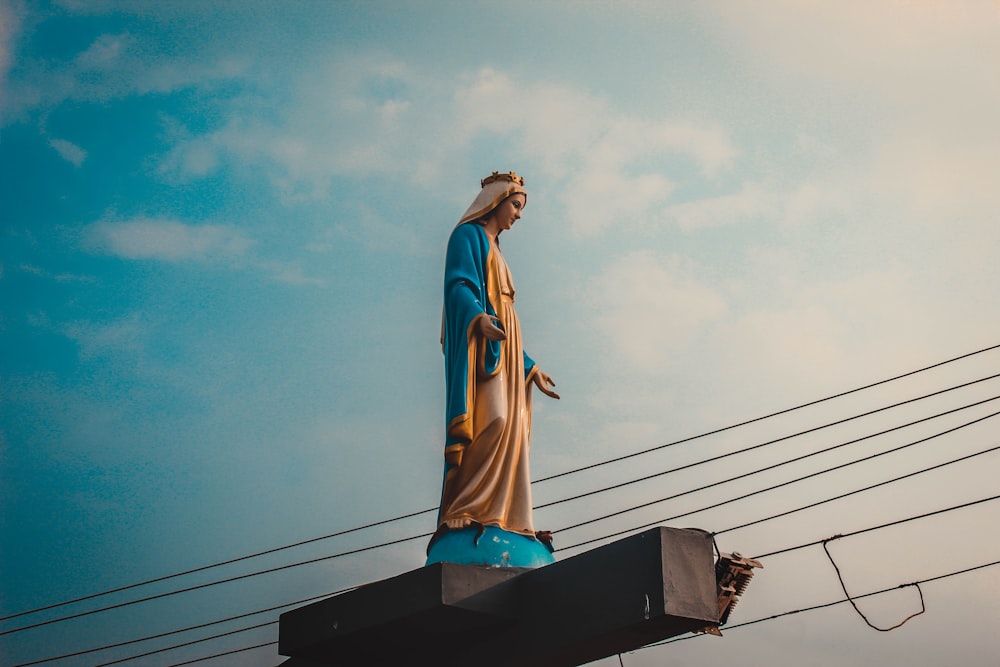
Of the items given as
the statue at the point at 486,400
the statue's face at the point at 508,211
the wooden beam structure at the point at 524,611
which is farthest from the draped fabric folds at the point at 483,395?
the wooden beam structure at the point at 524,611

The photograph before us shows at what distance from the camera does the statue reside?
392 inches

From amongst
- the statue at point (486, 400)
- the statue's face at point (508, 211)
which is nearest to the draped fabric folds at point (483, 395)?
the statue at point (486, 400)

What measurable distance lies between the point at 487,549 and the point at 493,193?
10.5 feet

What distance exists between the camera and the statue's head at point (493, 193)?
11.3 meters

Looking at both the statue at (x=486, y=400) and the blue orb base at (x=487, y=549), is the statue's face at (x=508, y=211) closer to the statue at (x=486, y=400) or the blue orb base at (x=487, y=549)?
the statue at (x=486, y=400)

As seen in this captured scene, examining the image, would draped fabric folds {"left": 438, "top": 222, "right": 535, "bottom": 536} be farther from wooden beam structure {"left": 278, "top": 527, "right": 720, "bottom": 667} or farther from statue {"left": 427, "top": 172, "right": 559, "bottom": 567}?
wooden beam structure {"left": 278, "top": 527, "right": 720, "bottom": 667}

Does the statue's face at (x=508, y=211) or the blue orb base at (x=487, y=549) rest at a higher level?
the statue's face at (x=508, y=211)

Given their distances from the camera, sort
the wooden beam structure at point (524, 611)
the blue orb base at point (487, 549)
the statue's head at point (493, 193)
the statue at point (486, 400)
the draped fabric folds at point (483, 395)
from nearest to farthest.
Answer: the wooden beam structure at point (524, 611) → the blue orb base at point (487, 549) → the statue at point (486, 400) → the draped fabric folds at point (483, 395) → the statue's head at point (493, 193)

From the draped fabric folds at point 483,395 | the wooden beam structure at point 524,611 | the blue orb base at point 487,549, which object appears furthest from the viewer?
the draped fabric folds at point 483,395

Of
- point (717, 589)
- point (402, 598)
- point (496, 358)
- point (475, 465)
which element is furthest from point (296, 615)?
point (717, 589)

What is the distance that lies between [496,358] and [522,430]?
0.62 metres

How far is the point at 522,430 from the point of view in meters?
10.6

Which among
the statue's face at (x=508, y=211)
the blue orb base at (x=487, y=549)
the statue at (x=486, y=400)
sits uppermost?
the statue's face at (x=508, y=211)

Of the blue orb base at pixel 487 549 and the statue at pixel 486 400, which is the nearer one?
the blue orb base at pixel 487 549
